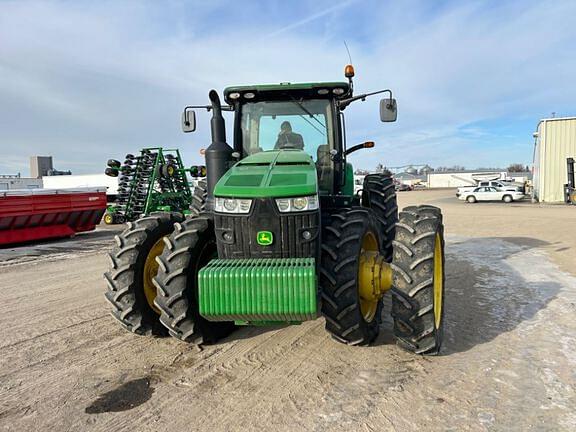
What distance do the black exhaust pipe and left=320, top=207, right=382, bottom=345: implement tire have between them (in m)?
1.34

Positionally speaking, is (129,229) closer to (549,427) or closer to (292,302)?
(292,302)

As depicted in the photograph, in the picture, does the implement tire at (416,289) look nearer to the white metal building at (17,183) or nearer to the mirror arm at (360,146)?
the mirror arm at (360,146)

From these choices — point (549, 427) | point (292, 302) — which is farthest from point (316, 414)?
point (549, 427)

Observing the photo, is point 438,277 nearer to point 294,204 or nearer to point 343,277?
point 343,277

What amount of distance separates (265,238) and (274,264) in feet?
0.99

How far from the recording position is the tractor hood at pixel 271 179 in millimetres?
3633

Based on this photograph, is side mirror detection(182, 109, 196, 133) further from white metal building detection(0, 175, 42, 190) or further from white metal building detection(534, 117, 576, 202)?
white metal building detection(0, 175, 42, 190)

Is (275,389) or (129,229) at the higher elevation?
(129,229)

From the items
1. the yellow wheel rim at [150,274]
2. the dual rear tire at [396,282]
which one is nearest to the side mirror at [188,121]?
the yellow wheel rim at [150,274]

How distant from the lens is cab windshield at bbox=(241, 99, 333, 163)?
16.7ft

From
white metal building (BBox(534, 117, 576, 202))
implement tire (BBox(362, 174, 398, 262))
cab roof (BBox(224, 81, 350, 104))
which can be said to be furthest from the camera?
white metal building (BBox(534, 117, 576, 202))

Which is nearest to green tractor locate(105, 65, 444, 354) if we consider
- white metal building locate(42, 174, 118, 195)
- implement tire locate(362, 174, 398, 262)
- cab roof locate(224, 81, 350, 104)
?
cab roof locate(224, 81, 350, 104)

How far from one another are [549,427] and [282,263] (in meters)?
2.08

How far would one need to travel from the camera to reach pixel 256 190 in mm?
3646
